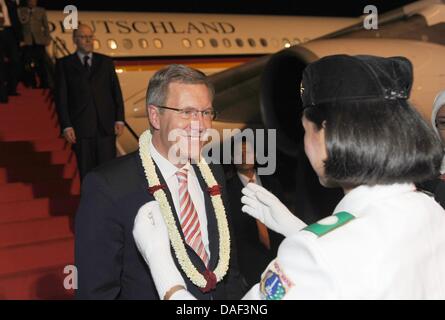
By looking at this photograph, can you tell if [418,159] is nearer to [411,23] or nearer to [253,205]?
[253,205]

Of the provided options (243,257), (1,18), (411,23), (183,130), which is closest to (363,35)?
(411,23)

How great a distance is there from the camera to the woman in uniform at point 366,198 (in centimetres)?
94

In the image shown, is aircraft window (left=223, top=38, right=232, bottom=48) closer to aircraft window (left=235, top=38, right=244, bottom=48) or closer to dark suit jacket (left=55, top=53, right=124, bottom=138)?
aircraft window (left=235, top=38, right=244, bottom=48)

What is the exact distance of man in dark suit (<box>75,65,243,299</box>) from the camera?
153 centimetres

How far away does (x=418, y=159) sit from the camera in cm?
107

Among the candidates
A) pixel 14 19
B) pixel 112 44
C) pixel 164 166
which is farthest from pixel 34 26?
pixel 164 166

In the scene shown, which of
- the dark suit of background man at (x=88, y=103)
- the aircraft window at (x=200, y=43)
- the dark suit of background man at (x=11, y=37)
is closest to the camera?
the dark suit of background man at (x=88, y=103)

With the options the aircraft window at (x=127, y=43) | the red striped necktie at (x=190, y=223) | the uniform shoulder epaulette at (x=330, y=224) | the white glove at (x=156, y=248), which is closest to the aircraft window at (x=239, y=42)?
the aircraft window at (x=127, y=43)

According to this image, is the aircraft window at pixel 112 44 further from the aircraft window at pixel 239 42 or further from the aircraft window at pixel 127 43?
the aircraft window at pixel 239 42

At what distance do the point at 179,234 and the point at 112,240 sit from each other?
20 cm

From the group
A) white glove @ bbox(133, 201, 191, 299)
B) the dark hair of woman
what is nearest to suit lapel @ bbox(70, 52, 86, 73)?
white glove @ bbox(133, 201, 191, 299)

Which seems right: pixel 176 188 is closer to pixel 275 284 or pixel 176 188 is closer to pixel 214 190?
pixel 214 190

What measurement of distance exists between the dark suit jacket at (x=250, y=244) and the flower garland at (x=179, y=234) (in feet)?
4.69
